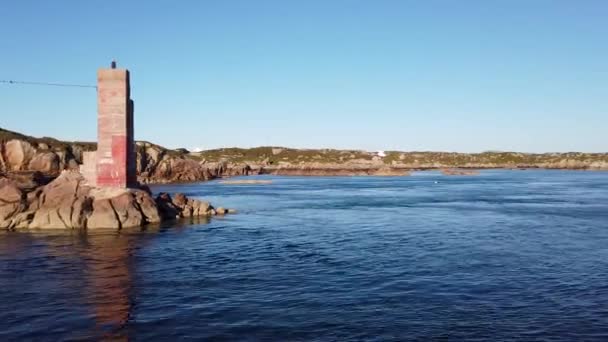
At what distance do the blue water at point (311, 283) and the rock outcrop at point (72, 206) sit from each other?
2647 mm

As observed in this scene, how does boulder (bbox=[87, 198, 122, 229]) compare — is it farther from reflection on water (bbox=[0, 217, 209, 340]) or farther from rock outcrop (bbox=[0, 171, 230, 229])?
reflection on water (bbox=[0, 217, 209, 340])

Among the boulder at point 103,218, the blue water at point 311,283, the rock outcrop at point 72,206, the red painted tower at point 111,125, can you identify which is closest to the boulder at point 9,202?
the rock outcrop at point 72,206

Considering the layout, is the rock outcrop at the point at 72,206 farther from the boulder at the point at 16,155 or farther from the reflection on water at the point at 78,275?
the boulder at the point at 16,155

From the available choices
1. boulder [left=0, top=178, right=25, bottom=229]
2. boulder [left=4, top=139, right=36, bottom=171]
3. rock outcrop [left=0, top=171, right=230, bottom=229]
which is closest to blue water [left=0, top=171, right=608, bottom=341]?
rock outcrop [left=0, top=171, right=230, bottom=229]

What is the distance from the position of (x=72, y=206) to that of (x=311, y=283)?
2567cm

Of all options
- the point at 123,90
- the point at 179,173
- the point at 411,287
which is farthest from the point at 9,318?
the point at 179,173

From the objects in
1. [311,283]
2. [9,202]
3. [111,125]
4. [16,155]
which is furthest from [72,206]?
[16,155]

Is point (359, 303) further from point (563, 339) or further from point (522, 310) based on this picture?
point (563, 339)

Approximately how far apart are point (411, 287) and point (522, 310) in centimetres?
443

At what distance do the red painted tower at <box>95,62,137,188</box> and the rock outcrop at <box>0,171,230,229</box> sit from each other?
5.18ft

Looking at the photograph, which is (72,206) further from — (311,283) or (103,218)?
(311,283)

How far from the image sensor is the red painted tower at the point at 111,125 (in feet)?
134

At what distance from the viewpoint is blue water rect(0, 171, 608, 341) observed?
619 inches

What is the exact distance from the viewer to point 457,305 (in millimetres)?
18000
